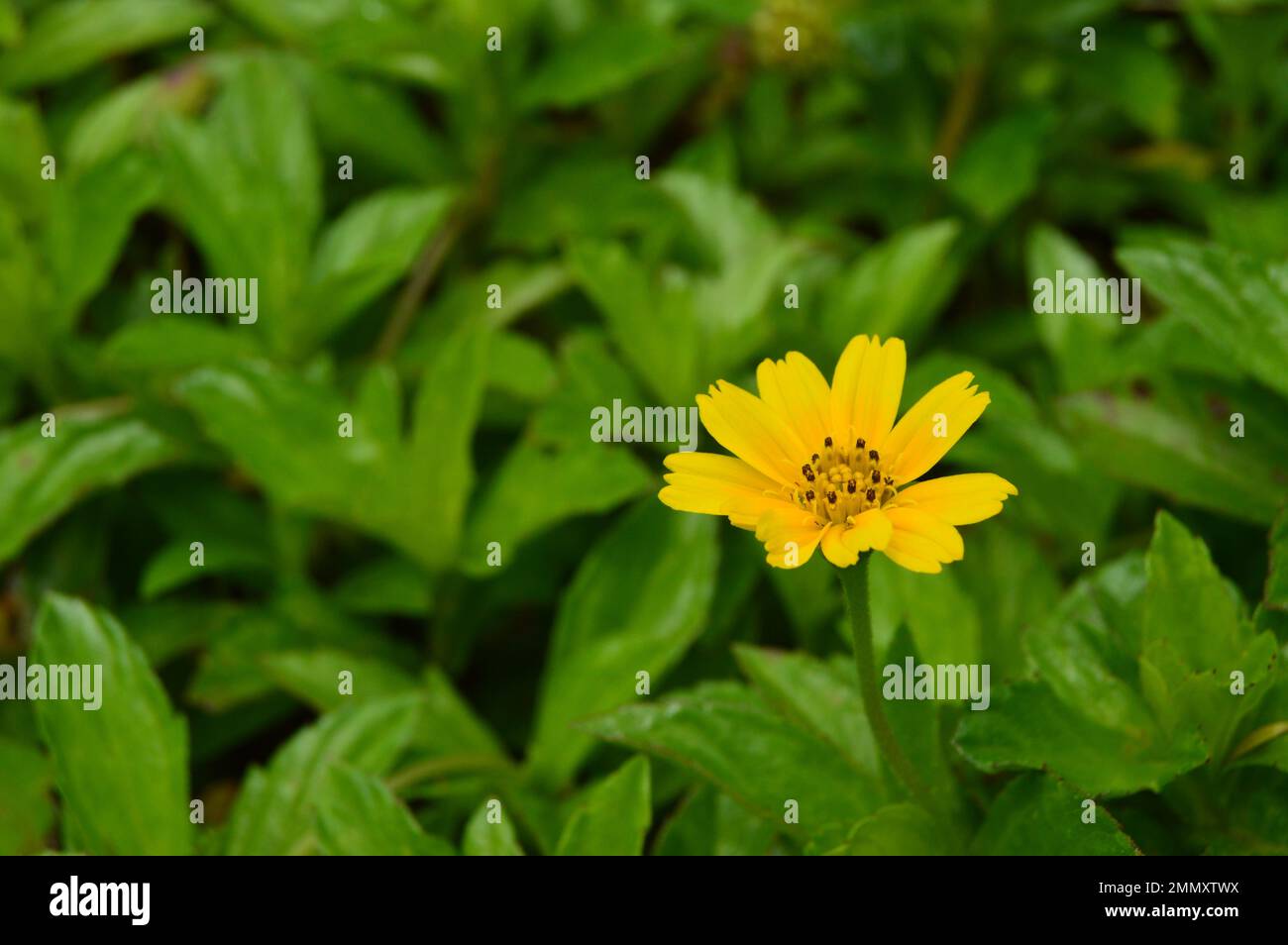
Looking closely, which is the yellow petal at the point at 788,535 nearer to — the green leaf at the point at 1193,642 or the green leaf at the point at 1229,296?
the green leaf at the point at 1193,642

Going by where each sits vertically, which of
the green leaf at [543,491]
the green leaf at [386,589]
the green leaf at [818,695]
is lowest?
the green leaf at [818,695]

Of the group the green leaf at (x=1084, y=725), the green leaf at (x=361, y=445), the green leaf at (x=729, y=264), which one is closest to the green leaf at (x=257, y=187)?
the green leaf at (x=361, y=445)

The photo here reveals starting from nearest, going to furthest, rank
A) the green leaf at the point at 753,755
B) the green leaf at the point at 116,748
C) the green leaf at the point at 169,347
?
the green leaf at the point at 753,755
the green leaf at the point at 116,748
the green leaf at the point at 169,347

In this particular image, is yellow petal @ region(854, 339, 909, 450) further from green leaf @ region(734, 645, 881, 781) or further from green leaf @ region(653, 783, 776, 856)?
green leaf @ region(653, 783, 776, 856)

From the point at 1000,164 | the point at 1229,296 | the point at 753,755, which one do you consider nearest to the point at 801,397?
the point at 753,755

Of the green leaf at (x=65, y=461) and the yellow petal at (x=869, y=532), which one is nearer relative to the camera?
the yellow petal at (x=869, y=532)

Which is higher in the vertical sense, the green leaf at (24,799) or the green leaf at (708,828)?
the green leaf at (24,799)

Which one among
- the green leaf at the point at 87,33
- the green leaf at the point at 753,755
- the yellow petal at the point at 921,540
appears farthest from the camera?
the green leaf at the point at 87,33

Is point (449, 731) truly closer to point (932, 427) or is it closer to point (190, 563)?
point (190, 563)
